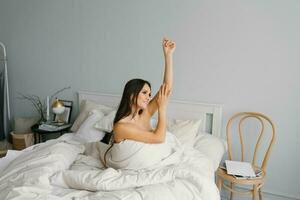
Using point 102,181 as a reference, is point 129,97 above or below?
above

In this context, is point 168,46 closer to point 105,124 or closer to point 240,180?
point 105,124

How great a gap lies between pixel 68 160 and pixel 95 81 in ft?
4.75

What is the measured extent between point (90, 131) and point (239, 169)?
1.34 meters

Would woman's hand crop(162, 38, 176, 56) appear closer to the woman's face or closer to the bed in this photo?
Result: the woman's face

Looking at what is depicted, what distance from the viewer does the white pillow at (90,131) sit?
267cm

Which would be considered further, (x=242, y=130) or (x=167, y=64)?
(x=242, y=130)

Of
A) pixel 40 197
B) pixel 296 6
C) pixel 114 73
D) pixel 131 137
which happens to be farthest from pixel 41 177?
pixel 296 6

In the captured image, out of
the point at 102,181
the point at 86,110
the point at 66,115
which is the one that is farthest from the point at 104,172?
the point at 66,115

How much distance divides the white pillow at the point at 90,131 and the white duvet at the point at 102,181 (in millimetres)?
644

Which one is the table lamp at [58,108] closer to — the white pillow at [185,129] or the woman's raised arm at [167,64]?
the white pillow at [185,129]

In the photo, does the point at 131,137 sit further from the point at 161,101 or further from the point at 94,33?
the point at 94,33

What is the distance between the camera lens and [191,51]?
2811 millimetres

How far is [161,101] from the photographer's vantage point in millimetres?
1887

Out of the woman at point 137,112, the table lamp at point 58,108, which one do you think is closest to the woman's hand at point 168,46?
the woman at point 137,112
